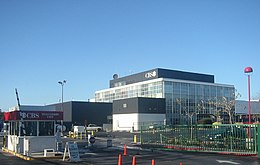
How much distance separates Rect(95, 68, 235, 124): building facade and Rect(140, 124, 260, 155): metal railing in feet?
132

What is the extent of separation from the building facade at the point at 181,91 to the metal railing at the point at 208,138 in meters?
40.1

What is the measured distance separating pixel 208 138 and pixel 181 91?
5265 cm

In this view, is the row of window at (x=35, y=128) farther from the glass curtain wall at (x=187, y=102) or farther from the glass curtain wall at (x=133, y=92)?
the glass curtain wall at (x=133, y=92)

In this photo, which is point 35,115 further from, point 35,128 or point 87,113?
point 87,113

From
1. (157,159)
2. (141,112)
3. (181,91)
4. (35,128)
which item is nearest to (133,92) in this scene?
(141,112)

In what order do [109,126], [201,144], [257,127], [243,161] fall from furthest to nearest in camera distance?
[109,126] → [201,144] → [257,127] → [243,161]

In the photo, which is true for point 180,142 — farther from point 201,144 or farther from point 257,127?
point 257,127

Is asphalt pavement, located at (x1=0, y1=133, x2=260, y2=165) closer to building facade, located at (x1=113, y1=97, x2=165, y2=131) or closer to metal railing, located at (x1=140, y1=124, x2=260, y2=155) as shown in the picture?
metal railing, located at (x1=140, y1=124, x2=260, y2=155)

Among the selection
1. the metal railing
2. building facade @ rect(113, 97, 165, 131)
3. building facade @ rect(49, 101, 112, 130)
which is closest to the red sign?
the metal railing

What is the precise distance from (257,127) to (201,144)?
6.22 m

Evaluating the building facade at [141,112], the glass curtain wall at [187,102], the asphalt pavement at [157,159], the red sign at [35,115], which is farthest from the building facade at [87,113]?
the asphalt pavement at [157,159]

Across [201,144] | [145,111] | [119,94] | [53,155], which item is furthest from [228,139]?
[119,94]

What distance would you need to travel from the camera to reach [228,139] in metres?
24.4

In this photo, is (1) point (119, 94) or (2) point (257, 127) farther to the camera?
(1) point (119, 94)
